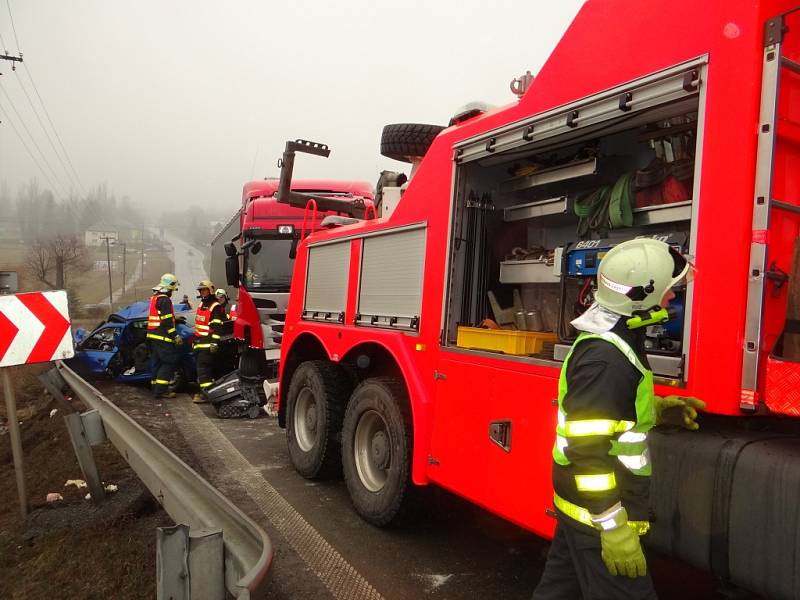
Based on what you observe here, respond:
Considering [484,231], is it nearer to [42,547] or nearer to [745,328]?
[745,328]

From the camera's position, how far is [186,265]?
260ft

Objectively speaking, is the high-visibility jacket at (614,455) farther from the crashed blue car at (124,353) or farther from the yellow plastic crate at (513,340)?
the crashed blue car at (124,353)

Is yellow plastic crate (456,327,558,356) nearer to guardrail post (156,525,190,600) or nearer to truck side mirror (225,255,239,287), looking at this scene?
guardrail post (156,525,190,600)

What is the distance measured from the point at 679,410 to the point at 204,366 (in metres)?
8.46

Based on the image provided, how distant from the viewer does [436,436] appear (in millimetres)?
3502

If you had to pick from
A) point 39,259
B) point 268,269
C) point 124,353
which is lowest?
point 124,353

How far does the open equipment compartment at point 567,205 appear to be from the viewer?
8.00 feet

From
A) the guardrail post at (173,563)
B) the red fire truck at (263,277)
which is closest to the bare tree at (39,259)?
the red fire truck at (263,277)

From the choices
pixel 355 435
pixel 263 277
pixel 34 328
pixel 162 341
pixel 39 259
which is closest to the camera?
pixel 355 435

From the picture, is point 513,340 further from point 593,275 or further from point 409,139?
point 409,139

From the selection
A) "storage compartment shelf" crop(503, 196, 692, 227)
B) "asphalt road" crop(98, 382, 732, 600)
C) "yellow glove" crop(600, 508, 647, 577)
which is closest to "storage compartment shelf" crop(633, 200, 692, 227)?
"storage compartment shelf" crop(503, 196, 692, 227)

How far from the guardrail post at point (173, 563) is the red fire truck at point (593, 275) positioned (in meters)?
1.47

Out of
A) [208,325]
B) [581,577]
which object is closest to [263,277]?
[208,325]

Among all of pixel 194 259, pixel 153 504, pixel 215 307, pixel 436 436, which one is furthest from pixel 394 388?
pixel 194 259
